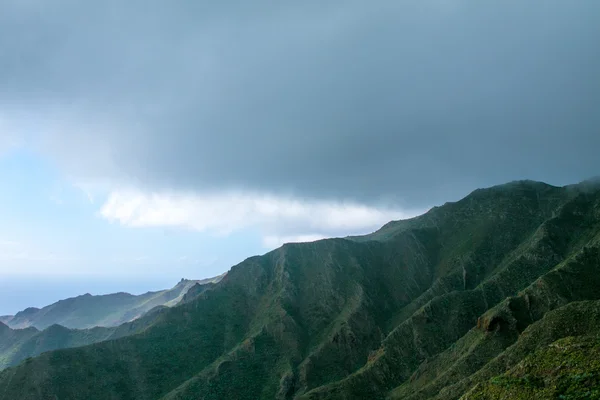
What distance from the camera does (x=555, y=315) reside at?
65.5 meters

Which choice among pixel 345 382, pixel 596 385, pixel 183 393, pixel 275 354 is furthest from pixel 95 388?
pixel 596 385

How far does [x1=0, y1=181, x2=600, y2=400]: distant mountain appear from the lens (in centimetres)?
8044

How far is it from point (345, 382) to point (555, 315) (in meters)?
40.5

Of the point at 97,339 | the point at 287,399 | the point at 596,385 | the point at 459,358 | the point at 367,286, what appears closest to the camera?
the point at 596,385

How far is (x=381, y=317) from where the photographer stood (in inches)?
4646

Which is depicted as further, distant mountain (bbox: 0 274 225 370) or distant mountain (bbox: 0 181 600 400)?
distant mountain (bbox: 0 274 225 370)

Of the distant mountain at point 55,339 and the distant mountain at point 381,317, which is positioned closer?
the distant mountain at point 381,317

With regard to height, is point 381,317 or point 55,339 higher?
point 55,339

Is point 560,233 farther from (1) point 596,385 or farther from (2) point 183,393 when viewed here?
(2) point 183,393

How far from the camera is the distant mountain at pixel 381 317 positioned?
80.4 m

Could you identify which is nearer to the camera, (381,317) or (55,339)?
(381,317)

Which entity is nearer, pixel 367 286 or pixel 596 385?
pixel 596 385

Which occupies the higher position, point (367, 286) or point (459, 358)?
point (367, 286)

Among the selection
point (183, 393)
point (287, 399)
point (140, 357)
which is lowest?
point (287, 399)
